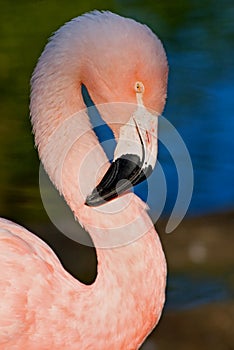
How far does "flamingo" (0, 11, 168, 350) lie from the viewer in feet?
7.03

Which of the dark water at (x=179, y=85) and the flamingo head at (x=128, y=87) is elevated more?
the flamingo head at (x=128, y=87)

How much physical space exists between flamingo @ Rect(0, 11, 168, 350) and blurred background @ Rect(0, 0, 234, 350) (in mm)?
1443

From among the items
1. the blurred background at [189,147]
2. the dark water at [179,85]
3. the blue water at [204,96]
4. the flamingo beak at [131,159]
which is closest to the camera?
the flamingo beak at [131,159]

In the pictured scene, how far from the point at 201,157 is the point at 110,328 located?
119 inches

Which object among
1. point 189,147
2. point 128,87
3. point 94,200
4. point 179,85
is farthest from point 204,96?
point 94,200

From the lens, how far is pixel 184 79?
17.6 ft

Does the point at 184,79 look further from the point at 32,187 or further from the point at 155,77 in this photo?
the point at 155,77

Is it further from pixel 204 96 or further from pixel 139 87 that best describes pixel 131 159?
pixel 204 96

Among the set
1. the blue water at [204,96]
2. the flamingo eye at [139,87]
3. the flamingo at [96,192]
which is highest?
the flamingo eye at [139,87]

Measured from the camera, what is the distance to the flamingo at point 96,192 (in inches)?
84.4

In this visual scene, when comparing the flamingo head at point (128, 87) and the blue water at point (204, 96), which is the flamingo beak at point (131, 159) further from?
the blue water at point (204, 96)

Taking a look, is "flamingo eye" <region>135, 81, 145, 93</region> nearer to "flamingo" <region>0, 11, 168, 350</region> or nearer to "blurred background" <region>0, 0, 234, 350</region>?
"flamingo" <region>0, 11, 168, 350</region>

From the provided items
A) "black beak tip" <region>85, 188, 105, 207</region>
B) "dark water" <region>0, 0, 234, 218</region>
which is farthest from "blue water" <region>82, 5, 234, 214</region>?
"black beak tip" <region>85, 188, 105, 207</region>

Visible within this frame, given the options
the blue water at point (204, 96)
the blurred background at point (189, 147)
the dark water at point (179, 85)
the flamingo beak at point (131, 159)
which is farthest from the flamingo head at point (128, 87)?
the blue water at point (204, 96)
